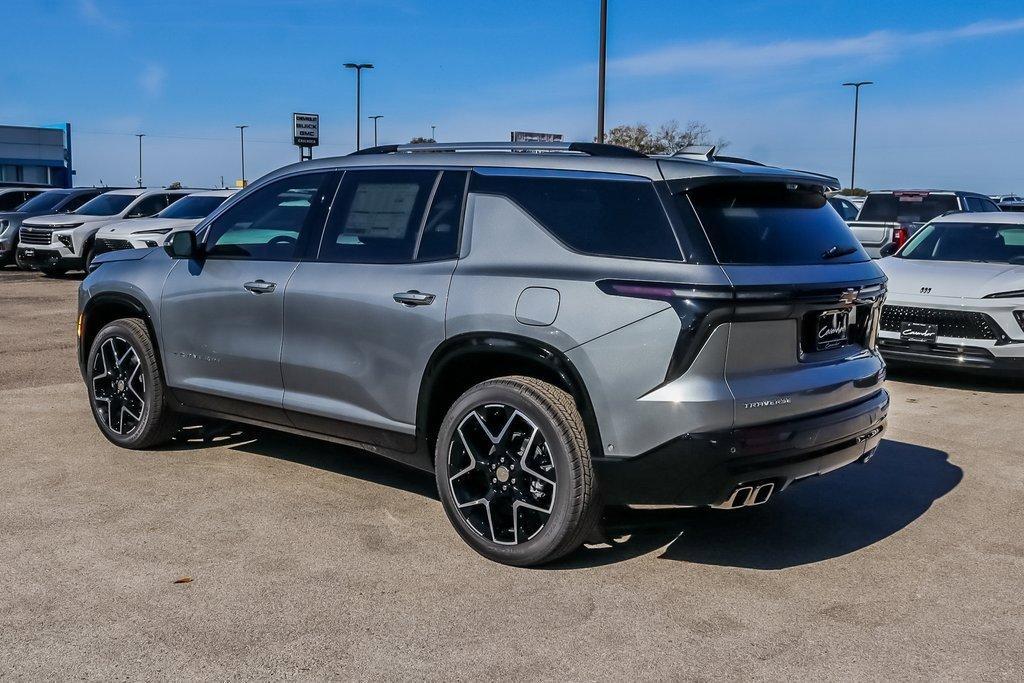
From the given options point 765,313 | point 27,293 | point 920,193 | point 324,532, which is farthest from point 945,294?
point 27,293

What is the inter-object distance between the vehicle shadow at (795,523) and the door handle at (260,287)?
2089 millimetres

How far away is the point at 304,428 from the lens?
5.41 metres

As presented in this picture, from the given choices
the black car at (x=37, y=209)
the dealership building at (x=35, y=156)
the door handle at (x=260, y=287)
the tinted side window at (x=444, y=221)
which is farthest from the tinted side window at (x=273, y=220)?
the dealership building at (x=35, y=156)

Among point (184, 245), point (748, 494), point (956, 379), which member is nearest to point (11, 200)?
point (184, 245)

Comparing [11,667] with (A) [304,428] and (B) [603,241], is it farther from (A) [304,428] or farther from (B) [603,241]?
(B) [603,241]

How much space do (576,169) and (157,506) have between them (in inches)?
105

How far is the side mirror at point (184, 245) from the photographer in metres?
5.79

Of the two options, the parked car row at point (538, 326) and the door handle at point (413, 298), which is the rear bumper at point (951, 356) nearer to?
the parked car row at point (538, 326)

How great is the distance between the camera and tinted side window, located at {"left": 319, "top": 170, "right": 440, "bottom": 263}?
4.98 meters

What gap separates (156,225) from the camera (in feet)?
59.4

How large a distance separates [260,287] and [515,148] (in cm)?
157

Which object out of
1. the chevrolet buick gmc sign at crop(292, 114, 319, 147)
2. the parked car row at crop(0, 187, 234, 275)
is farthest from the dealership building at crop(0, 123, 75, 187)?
the parked car row at crop(0, 187, 234, 275)

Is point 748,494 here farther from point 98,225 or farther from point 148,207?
point 148,207

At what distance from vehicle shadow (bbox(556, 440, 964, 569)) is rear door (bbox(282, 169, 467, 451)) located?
116 cm
